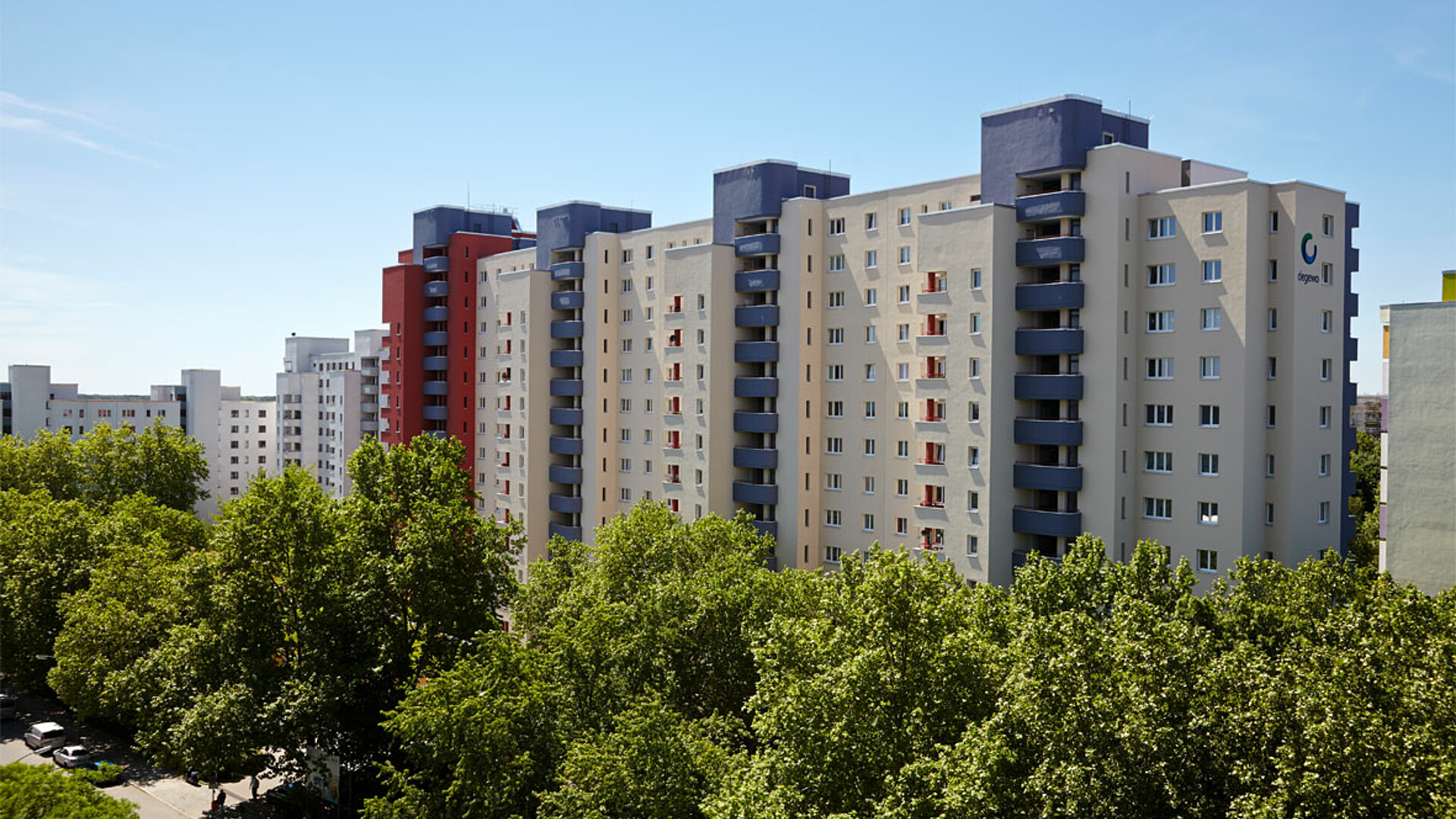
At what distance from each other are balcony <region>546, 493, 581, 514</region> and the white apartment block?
9899mm

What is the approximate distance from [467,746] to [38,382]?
6551 inches

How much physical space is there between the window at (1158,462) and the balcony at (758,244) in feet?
96.8

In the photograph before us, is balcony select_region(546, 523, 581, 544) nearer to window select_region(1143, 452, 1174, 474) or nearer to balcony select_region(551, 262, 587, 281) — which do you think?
balcony select_region(551, 262, 587, 281)

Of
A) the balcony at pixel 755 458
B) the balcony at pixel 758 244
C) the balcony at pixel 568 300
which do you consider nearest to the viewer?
the balcony at pixel 758 244

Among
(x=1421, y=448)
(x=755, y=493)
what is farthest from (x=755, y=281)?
(x=1421, y=448)

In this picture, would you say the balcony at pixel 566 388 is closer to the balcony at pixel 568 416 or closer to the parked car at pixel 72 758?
the balcony at pixel 568 416

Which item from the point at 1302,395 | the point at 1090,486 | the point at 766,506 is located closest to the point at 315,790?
the point at 766,506

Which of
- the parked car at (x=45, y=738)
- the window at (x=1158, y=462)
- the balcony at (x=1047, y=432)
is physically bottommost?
the parked car at (x=45, y=738)

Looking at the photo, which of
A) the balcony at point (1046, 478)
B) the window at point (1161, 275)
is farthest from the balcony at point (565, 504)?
the window at point (1161, 275)

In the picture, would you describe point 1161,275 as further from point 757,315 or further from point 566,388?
point 566,388

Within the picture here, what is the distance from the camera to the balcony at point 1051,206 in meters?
60.5

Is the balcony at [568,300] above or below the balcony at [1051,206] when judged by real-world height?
below

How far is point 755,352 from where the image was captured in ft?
260

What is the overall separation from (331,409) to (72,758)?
391ft
